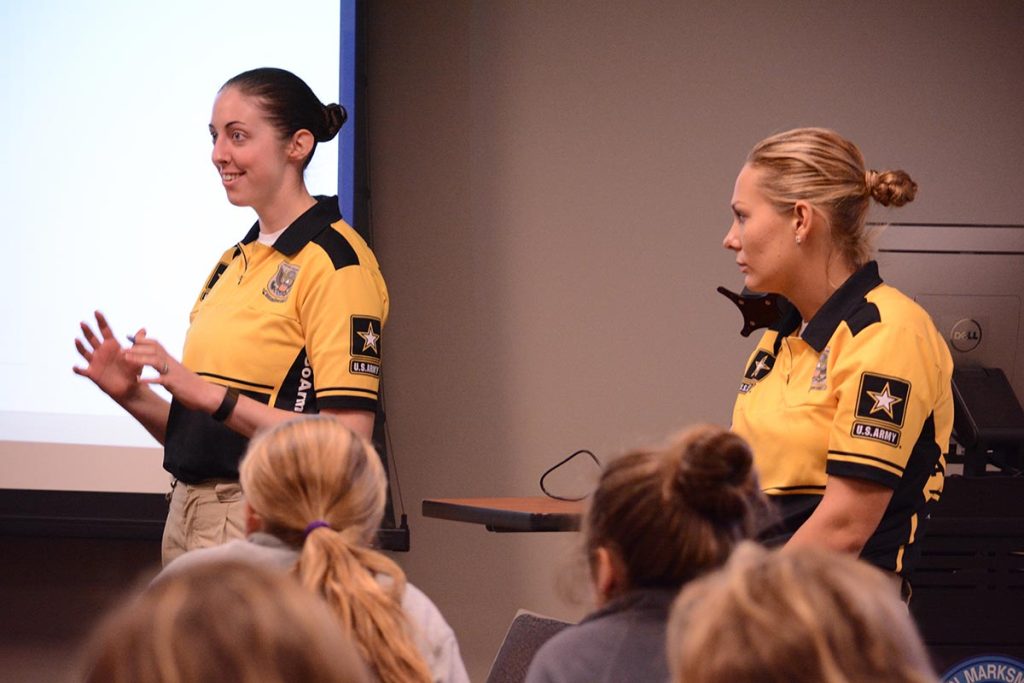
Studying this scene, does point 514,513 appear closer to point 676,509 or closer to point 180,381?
point 180,381

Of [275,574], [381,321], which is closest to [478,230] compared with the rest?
[381,321]

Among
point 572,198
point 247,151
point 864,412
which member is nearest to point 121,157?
point 572,198

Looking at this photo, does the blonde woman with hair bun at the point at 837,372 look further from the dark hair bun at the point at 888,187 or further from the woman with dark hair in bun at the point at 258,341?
the woman with dark hair in bun at the point at 258,341

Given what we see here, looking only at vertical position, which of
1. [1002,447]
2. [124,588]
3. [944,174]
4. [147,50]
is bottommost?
[124,588]

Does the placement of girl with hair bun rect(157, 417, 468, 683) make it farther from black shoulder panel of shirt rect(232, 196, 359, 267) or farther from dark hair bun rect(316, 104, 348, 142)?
dark hair bun rect(316, 104, 348, 142)

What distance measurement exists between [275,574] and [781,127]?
3230 millimetres

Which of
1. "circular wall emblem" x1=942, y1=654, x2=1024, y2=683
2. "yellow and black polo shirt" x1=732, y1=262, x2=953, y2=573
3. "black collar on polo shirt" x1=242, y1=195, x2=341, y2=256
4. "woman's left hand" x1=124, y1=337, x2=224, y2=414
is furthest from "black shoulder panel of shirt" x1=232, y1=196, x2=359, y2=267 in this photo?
"circular wall emblem" x1=942, y1=654, x2=1024, y2=683

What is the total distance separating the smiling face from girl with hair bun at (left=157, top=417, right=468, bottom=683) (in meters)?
0.65

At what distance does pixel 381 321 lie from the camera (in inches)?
80.4

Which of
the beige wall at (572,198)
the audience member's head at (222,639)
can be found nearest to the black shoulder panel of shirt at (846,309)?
the audience member's head at (222,639)

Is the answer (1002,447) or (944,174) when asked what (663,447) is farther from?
(944,174)

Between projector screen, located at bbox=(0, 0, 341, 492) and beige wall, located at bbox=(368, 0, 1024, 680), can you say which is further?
beige wall, located at bbox=(368, 0, 1024, 680)

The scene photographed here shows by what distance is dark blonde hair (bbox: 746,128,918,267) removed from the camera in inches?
70.6

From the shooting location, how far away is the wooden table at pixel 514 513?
6.86 feet
